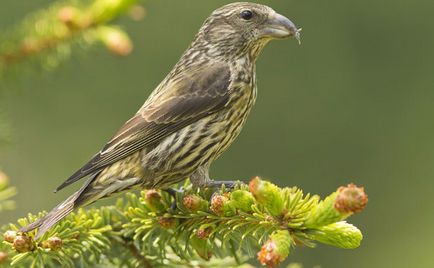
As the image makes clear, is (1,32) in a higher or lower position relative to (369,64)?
higher

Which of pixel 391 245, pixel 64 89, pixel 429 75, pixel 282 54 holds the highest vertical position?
pixel 64 89

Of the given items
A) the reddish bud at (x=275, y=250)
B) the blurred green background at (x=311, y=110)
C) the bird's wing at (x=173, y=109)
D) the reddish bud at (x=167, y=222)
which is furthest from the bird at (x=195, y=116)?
the blurred green background at (x=311, y=110)

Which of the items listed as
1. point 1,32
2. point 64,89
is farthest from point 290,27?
point 64,89

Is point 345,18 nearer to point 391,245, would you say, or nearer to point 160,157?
point 391,245

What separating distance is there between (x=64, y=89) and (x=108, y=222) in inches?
239

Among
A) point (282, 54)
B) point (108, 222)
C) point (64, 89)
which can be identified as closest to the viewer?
point (108, 222)

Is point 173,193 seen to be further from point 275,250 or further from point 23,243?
point 275,250

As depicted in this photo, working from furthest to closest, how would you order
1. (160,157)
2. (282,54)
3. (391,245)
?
(282,54)
(391,245)
(160,157)

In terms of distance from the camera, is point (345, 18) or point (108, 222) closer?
point (108, 222)

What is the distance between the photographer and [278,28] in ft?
16.0

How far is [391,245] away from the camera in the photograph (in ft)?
27.3

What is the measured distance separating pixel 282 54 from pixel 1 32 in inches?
246

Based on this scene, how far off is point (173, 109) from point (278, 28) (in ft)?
2.42

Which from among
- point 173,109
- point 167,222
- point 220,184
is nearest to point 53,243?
point 167,222
